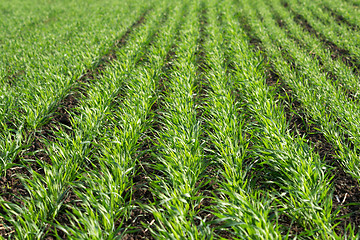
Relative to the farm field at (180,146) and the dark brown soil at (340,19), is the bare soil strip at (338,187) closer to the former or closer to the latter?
the farm field at (180,146)

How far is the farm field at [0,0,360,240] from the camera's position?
7.04ft

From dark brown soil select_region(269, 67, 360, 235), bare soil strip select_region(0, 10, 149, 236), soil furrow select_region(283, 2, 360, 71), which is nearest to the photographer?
dark brown soil select_region(269, 67, 360, 235)

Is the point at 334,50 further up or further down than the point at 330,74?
further down

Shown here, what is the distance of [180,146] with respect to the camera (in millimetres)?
2768

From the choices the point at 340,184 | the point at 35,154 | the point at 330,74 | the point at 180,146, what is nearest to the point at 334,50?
the point at 330,74

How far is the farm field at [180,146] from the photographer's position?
2145 millimetres

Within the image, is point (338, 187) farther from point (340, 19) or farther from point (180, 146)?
point (340, 19)

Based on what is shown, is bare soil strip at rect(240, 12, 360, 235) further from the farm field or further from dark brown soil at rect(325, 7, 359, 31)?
dark brown soil at rect(325, 7, 359, 31)

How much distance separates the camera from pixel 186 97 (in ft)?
12.7

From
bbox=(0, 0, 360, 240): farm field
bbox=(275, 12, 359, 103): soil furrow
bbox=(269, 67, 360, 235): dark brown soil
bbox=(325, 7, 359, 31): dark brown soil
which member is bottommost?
bbox=(325, 7, 359, 31): dark brown soil

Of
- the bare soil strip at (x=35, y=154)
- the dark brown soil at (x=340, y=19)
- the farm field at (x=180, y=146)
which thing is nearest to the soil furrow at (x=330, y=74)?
the farm field at (x=180, y=146)

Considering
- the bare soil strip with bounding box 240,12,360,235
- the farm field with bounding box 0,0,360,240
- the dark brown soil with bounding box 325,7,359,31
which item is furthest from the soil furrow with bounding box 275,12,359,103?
the dark brown soil with bounding box 325,7,359,31

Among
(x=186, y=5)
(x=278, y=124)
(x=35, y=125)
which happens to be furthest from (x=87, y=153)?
(x=186, y=5)

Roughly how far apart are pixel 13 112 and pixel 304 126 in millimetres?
3855
